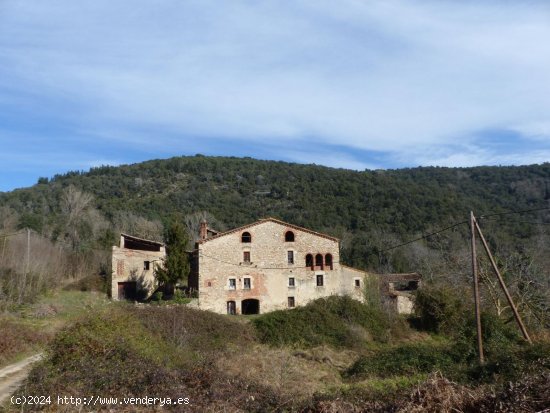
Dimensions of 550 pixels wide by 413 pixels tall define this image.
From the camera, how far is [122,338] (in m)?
14.6

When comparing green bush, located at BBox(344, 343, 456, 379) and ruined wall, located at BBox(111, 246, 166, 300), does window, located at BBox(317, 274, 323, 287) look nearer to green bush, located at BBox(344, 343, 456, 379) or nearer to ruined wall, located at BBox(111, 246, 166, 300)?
ruined wall, located at BBox(111, 246, 166, 300)

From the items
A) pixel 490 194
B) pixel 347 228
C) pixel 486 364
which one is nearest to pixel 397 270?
pixel 347 228

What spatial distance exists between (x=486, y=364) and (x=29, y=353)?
638 inches

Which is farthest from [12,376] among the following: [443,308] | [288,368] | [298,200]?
[298,200]

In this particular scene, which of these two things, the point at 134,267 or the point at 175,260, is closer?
the point at 175,260

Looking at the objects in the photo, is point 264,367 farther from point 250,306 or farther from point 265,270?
point 250,306

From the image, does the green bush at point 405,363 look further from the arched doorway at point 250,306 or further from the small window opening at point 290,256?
the small window opening at point 290,256

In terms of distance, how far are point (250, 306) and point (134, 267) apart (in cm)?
1125

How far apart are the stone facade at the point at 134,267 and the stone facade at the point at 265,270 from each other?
20.3ft

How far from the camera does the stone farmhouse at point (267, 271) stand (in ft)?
124

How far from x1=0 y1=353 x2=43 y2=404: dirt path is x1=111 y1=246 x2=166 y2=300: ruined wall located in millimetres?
23961

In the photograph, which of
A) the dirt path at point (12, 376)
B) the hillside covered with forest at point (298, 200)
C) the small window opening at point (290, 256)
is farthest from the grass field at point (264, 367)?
the hillside covered with forest at point (298, 200)

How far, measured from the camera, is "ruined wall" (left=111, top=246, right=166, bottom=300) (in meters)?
41.8

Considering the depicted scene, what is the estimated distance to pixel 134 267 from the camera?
43.3 meters
